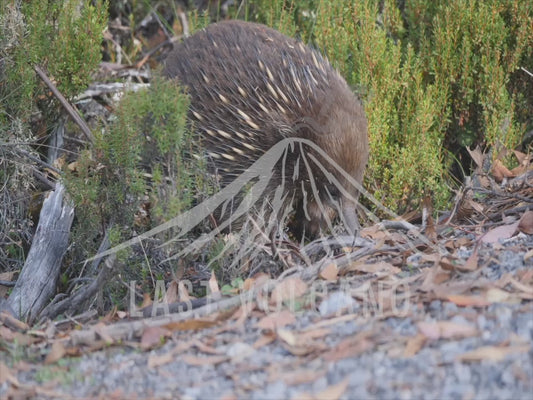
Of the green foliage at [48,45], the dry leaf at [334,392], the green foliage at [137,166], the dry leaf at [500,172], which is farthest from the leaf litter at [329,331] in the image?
the green foliage at [48,45]

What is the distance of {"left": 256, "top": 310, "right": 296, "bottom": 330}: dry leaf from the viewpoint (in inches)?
99.4

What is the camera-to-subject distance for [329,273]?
2.96m

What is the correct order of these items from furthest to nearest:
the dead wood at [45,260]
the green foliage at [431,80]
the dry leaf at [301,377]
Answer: the green foliage at [431,80]
the dead wood at [45,260]
the dry leaf at [301,377]

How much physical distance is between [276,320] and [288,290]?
251mm

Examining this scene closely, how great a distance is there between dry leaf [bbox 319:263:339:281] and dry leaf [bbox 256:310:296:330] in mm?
391

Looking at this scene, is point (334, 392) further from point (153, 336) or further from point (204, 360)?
point (153, 336)

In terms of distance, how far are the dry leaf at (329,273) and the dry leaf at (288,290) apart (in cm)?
13

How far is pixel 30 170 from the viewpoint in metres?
4.05

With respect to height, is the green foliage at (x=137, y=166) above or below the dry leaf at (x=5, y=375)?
above

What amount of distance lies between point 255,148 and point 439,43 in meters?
1.61

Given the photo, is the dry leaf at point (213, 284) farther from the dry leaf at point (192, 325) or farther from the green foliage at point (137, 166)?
the dry leaf at point (192, 325)

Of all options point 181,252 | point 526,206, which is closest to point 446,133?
point 526,206

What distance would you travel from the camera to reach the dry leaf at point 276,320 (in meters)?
2.53

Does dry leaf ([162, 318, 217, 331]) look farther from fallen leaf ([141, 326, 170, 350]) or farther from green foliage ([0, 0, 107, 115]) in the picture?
green foliage ([0, 0, 107, 115])
